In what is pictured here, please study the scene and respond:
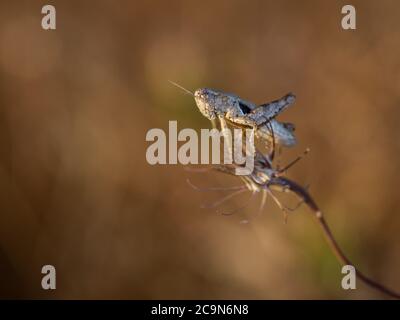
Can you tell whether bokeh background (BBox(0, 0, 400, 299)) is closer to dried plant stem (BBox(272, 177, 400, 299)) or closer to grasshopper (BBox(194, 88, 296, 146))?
grasshopper (BBox(194, 88, 296, 146))

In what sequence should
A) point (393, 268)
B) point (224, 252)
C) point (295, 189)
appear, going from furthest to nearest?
point (224, 252) < point (393, 268) < point (295, 189)

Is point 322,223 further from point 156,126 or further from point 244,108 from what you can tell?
point 156,126

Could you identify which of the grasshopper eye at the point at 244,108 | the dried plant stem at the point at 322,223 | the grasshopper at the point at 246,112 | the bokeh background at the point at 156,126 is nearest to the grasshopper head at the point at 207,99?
the grasshopper at the point at 246,112

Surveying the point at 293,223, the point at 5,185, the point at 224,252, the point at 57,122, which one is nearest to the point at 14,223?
the point at 5,185

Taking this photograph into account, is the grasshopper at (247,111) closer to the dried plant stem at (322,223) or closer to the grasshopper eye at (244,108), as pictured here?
the grasshopper eye at (244,108)

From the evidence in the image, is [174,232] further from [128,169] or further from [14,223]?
[14,223]
